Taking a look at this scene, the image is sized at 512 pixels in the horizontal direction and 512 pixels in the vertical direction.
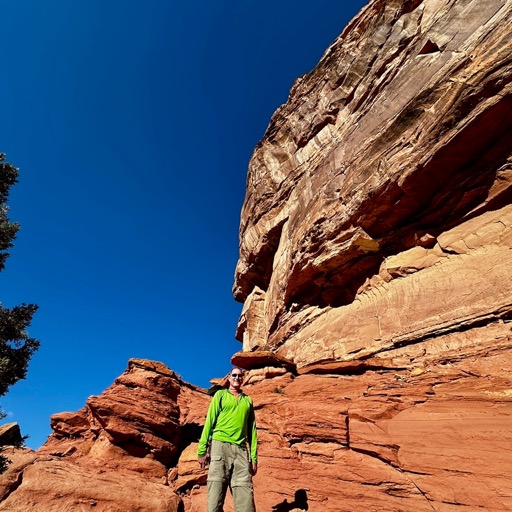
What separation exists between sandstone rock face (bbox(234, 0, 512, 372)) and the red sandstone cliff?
0.09 meters

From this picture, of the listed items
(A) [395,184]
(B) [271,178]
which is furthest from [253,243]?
(A) [395,184]

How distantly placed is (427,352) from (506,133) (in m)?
9.92

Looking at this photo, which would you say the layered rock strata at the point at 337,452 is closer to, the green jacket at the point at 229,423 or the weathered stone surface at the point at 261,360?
the weathered stone surface at the point at 261,360

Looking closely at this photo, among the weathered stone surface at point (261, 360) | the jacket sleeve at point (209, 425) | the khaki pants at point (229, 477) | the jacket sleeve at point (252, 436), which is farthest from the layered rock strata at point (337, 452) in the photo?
the jacket sleeve at point (209, 425)

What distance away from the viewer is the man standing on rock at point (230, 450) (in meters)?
7.81

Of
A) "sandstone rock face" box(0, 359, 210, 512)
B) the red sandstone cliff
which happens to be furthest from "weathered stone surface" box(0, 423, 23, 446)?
the red sandstone cliff

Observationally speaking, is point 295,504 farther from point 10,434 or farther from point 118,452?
point 10,434

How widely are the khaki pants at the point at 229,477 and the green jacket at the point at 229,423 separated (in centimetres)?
19

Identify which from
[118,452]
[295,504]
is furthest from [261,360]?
[295,504]

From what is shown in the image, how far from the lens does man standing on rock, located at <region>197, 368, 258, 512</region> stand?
781 centimetres

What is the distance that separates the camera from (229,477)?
318 inches

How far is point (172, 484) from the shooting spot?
13.5 metres

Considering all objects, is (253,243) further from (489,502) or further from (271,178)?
(489,502)

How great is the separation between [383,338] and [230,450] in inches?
443
